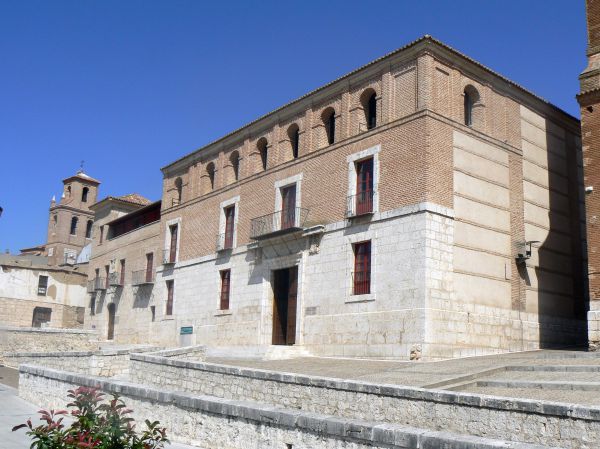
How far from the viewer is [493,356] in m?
17.4

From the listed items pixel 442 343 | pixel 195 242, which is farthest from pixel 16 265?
pixel 442 343

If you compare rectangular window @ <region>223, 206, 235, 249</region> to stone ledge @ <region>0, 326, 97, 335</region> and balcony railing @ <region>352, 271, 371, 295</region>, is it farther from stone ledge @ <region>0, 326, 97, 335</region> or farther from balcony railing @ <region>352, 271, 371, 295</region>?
stone ledge @ <region>0, 326, 97, 335</region>

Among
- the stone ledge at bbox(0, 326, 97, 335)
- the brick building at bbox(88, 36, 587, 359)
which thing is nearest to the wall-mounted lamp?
the brick building at bbox(88, 36, 587, 359)

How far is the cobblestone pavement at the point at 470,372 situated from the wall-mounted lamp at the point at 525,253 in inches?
140

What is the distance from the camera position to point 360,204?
19922mm

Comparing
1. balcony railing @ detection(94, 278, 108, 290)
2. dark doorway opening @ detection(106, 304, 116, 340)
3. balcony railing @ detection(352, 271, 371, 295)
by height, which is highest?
balcony railing @ detection(94, 278, 108, 290)

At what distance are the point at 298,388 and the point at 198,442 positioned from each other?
2.12 metres

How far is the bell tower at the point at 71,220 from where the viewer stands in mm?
65125

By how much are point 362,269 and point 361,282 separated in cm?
39

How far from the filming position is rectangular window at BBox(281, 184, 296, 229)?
22609mm

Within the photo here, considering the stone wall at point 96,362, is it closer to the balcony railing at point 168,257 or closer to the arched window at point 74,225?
the balcony railing at point 168,257

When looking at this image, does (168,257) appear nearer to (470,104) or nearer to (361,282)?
(361,282)

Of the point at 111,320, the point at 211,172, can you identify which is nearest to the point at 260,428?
the point at 211,172

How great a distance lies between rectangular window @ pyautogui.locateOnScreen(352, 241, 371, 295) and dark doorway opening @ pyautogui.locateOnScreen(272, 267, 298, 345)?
9.49 ft
